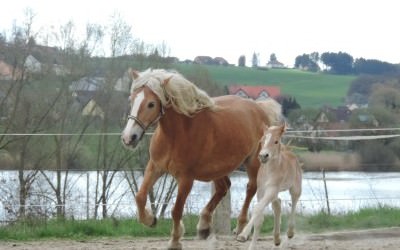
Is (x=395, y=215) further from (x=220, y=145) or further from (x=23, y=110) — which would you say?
(x=23, y=110)

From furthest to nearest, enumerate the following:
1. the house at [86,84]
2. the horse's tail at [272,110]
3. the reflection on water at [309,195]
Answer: the house at [86,84], the reflection on water at [309,195], the horse's tail at [272,110]

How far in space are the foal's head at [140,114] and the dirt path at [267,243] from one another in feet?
5.39

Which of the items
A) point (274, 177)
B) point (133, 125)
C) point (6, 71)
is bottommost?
point (274, 177)

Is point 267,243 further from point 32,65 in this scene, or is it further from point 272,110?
point 32,65

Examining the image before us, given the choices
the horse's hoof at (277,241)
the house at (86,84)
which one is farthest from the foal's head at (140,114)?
the house at (86,84)

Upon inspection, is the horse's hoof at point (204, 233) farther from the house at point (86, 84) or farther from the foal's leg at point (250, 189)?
the house at point (86, 84)

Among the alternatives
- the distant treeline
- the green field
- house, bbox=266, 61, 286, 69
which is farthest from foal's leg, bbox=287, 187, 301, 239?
house, bbox=266, 61, 286, 69

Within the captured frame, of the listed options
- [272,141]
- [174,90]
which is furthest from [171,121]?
[272,141]

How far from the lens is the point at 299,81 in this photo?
5028cm

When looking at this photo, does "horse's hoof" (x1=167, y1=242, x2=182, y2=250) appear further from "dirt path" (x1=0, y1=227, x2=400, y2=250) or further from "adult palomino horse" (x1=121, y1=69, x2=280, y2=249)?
Result: "dirt path" (x1=0, y1=227, x2=400, y2=250)

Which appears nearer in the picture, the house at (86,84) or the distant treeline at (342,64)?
the house at (86,84)

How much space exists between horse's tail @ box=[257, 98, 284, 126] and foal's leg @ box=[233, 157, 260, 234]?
63 cm

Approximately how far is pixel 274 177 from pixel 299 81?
43215 millimetres

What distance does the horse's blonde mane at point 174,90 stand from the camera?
273 inches
